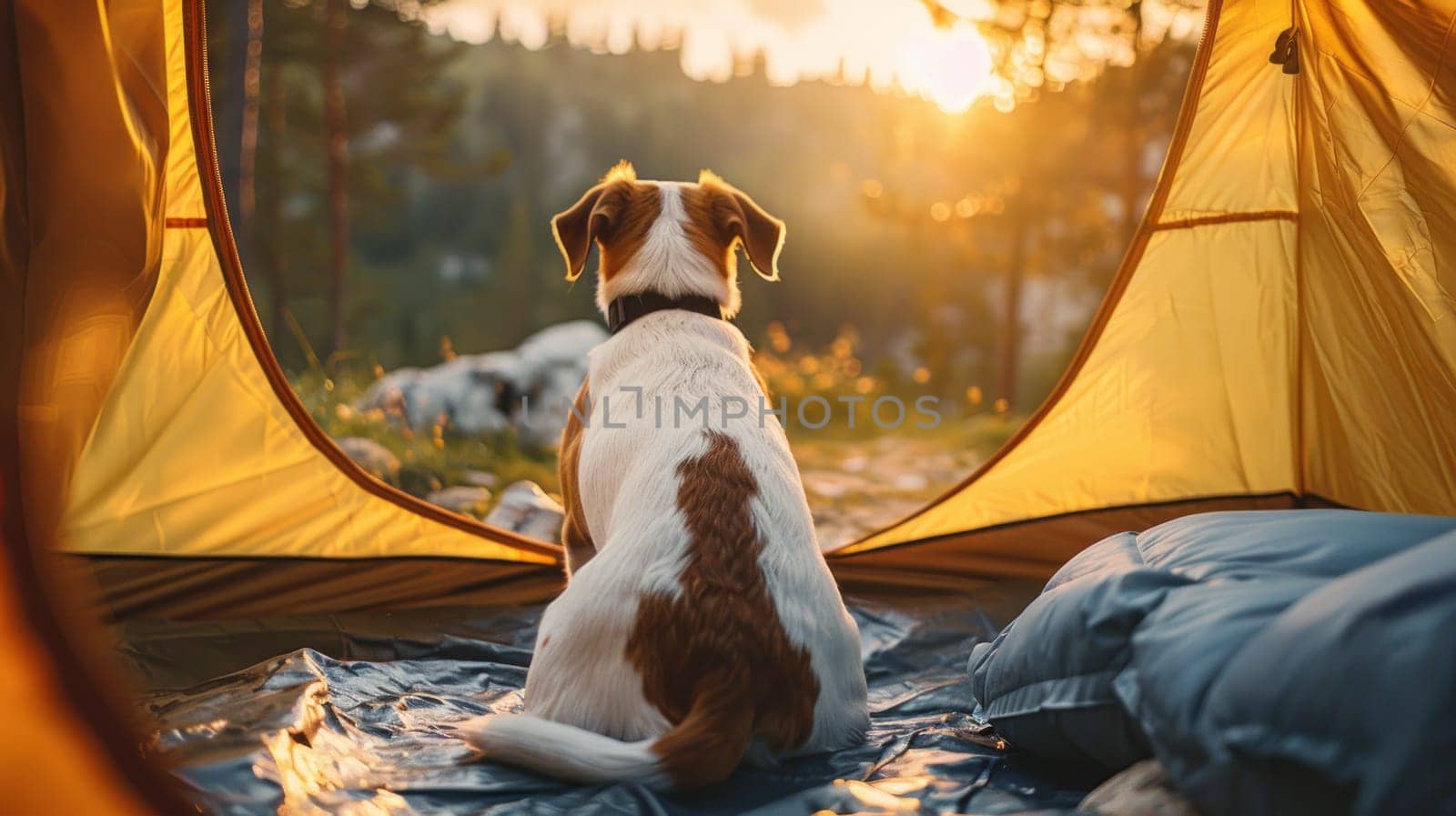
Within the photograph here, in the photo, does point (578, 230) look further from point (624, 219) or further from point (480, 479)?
point (480, 479)

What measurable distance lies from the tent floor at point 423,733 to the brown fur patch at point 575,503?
0.39 meters

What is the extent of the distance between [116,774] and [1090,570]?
174 cm

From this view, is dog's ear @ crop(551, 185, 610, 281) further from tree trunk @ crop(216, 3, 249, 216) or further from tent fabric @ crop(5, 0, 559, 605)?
tree trunk @ crop(216, 3, 249, 216)

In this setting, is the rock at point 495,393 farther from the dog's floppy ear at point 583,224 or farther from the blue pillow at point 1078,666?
the blue pillow at point 1078,666

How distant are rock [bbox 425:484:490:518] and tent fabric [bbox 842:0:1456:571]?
2.40 m

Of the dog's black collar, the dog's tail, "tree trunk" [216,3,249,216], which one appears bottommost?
the dog's tail

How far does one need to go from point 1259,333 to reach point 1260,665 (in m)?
2.39

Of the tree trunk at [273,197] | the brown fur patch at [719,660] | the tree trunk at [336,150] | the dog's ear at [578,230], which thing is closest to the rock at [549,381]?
the dog's ear at [578,230]

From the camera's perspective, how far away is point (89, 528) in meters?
3.04

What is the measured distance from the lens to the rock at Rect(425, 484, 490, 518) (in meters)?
5.28

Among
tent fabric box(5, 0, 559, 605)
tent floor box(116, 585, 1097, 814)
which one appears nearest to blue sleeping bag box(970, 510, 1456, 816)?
tent floor box(116, 585, 1097, 814)

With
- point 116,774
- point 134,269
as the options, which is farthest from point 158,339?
point 116,774

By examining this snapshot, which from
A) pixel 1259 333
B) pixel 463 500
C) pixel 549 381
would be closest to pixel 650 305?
pixel 1259 333

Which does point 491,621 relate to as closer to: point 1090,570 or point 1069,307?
point 1090,570
